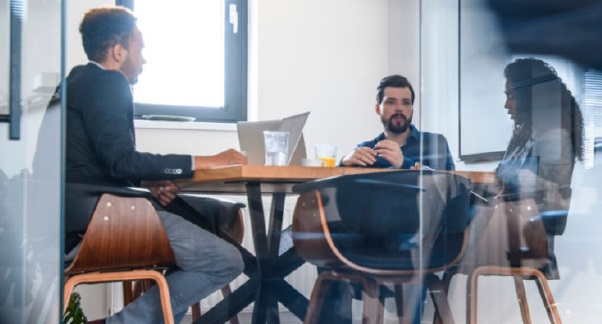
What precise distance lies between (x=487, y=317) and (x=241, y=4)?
6.24 feet

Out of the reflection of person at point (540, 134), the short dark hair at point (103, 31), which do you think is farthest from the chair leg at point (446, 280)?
the short dark hair at point (103, 31)

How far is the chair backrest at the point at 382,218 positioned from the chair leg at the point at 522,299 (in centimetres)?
24

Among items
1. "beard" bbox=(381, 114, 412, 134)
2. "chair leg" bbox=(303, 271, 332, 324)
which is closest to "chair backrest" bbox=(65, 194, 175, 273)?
"chair leg" bbox=(303, 271, 332, 324)

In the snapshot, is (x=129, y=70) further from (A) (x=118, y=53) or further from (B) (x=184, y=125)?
(B) (x=184, y=125)

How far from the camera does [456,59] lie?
7.18 feet

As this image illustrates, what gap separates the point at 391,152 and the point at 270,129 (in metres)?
0.38

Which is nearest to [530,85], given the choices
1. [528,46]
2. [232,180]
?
[528,46]

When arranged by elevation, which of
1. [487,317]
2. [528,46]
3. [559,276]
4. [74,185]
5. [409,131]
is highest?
[528,46]

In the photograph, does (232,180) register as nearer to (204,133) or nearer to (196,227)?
(196,227)

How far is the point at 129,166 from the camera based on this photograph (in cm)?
192

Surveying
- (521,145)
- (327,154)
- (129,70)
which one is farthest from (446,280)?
(129,70)

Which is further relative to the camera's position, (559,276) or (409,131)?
(409,131)

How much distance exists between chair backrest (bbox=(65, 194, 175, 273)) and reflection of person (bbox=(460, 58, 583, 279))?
2.65 feet

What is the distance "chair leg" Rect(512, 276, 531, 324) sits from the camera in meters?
1.94
